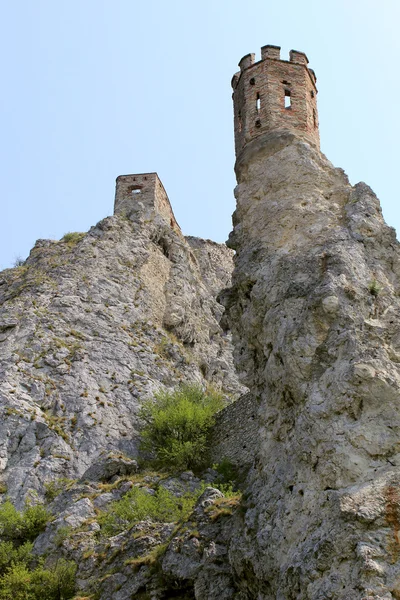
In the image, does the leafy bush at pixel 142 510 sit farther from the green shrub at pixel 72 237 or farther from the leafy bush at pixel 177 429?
the green shrub at pixel 72 237

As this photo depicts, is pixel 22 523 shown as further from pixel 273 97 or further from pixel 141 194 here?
pixel 141 194

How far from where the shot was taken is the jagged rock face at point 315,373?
11.7 metres

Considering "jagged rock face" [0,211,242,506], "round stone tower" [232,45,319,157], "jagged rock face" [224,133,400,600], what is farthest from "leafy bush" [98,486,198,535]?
"round stone tower" [232,45,319,157]

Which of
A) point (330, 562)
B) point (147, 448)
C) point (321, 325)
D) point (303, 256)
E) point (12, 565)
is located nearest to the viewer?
point (330, 562)

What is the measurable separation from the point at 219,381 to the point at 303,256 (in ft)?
71.7

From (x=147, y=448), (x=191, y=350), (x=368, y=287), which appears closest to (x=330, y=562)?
(x=368, y=287)

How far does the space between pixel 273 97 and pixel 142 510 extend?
11.7 meters

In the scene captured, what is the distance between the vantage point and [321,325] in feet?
49.2

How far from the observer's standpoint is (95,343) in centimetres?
3253

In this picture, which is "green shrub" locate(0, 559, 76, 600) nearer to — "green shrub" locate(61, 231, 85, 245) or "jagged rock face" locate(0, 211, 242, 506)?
"jagged rock face" locate(0, 211, 242, 506)

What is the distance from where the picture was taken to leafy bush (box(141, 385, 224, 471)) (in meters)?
26.4

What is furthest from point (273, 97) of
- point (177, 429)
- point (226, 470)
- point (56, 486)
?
point (56, 486)

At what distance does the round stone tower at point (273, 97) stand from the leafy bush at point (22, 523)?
A: 1191 centimetres

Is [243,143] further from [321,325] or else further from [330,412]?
[330,412]
